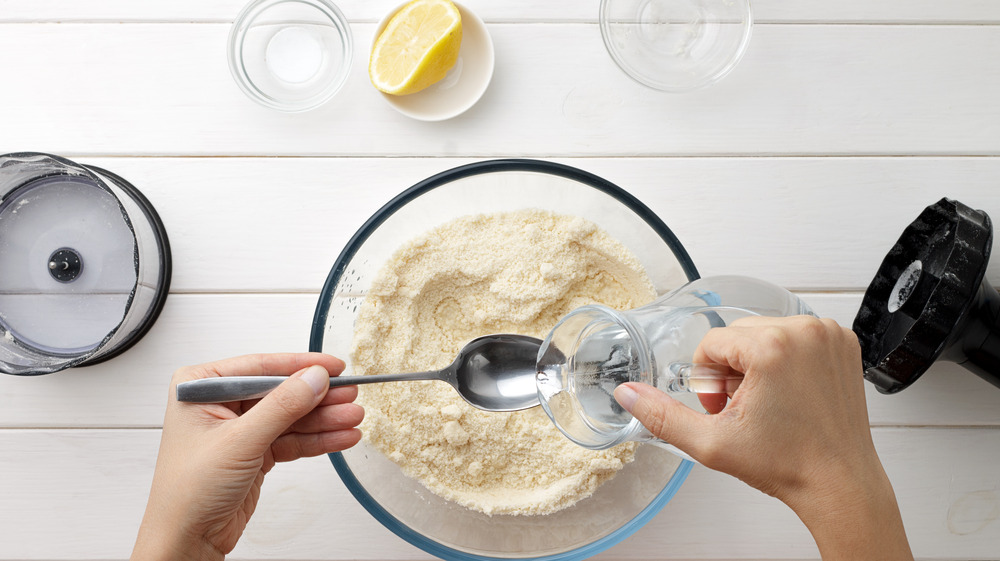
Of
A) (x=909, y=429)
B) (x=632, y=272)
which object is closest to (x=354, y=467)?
(x=632, y=272)

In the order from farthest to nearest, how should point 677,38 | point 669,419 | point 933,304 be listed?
point 677,38, point 933,304, point 669,419

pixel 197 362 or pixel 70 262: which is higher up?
pixel 70 262

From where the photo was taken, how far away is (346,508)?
1.12 meters

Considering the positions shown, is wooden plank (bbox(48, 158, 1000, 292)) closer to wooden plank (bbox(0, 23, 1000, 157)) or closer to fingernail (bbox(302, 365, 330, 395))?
wooden plank (bbox(0, 23, 1000, 157))

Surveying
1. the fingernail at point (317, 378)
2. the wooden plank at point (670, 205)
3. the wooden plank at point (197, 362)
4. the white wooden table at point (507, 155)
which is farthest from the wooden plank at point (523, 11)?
the fingernail at point (317, 378)

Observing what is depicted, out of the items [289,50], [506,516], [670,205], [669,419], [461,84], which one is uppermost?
[289,50]

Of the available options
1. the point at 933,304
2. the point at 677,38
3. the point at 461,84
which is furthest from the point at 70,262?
the point at 933,304

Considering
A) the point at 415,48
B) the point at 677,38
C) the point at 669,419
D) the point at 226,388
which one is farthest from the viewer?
the point at 677,38

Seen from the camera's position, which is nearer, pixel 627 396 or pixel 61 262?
pixel 627 396

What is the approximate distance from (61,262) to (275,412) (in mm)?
597

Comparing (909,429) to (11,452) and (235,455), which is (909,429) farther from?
(11,452)

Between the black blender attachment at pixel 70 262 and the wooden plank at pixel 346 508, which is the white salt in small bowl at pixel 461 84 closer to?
the black blender attachment at pixel 70 262

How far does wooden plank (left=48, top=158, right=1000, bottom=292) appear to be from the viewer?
3.70ft

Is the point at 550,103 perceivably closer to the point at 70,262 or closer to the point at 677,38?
the point at 677,38
